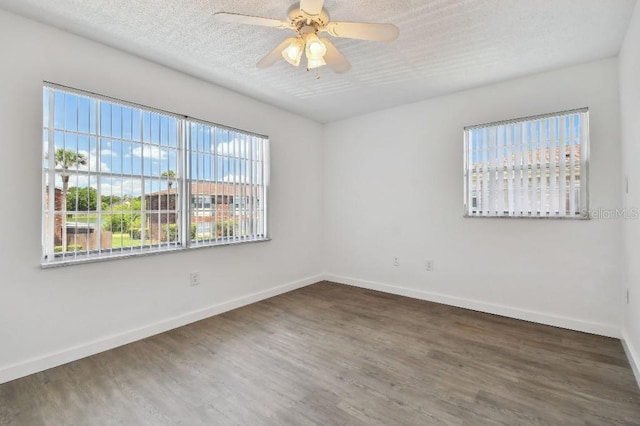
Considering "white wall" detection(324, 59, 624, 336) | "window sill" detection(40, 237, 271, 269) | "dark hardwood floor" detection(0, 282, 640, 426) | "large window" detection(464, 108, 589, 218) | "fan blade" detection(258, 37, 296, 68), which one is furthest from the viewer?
"large window" detection(464, 108, 589, 218)

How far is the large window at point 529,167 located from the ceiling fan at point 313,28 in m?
2.14

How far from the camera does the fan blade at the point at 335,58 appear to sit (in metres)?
1.96

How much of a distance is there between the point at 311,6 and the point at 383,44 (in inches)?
41.8

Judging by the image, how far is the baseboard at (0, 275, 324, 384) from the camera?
6.85 feet

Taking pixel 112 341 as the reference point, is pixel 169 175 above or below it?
above

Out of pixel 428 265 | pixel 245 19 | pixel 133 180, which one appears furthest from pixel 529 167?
pixel 133 180

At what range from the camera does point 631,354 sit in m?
2.24

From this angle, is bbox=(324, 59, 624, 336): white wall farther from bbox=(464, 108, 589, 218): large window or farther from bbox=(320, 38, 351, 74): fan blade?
bbox=(320, 38, 351, 74): fan blade

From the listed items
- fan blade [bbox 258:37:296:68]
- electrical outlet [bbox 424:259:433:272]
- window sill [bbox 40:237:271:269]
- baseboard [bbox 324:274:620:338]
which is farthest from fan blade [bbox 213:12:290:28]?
baseboard [bbox 324:274:620:338]

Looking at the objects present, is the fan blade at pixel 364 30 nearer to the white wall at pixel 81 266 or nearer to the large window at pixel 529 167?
the white wall at pixel 81 266

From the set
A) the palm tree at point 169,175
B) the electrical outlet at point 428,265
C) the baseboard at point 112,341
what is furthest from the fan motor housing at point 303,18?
the electrical outlet at point 428,265

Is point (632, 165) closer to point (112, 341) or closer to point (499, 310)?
point (499, 310)

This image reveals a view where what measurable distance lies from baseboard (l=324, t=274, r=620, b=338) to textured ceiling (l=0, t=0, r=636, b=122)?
244 cm

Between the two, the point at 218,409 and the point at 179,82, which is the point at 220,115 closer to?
the point at 179,82
